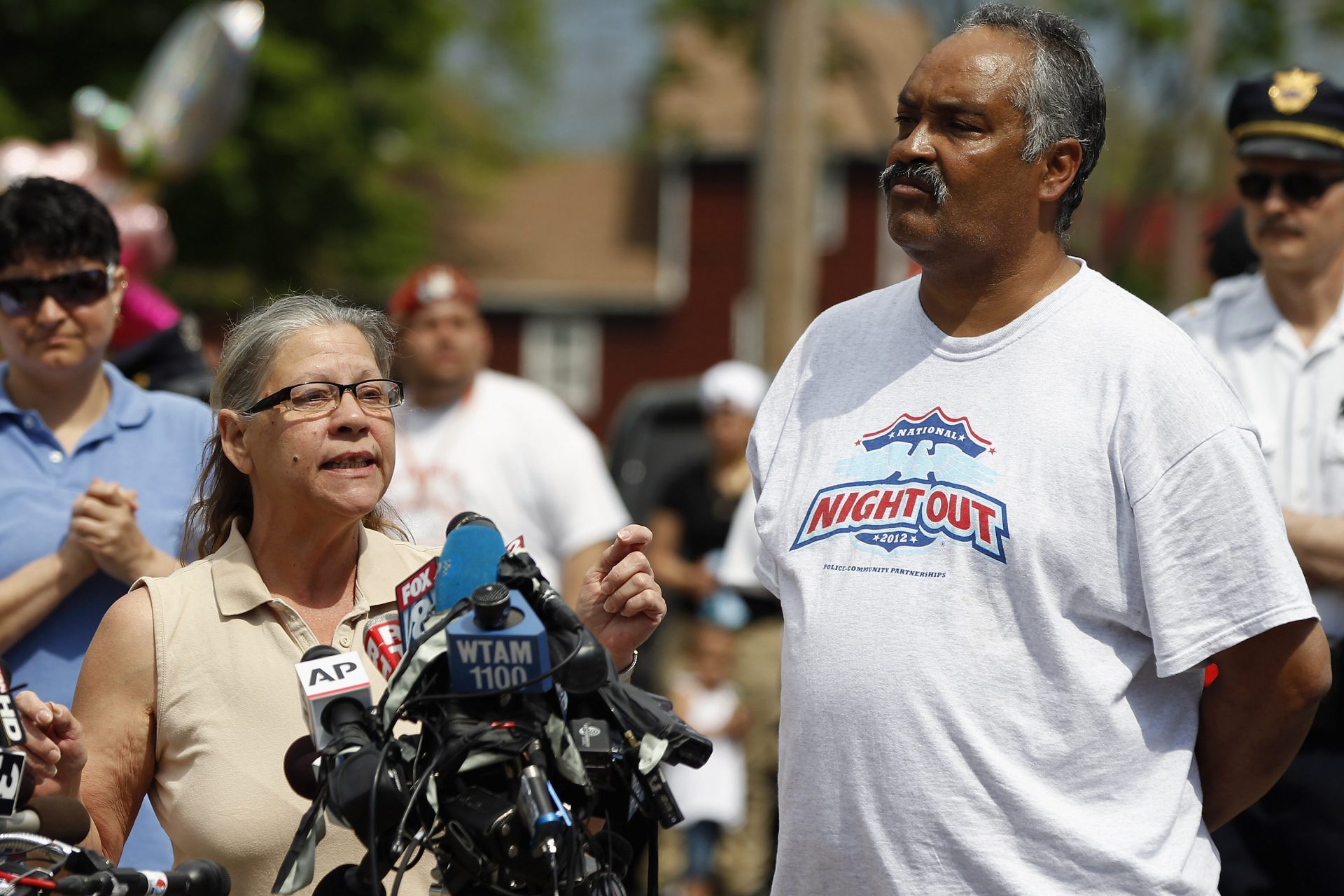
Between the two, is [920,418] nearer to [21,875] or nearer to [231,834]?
[231,834]

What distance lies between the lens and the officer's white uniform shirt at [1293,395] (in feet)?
13.8

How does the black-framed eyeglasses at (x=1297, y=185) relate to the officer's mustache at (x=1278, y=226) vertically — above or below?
above

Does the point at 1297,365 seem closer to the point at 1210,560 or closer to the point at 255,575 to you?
the point at 1210,560

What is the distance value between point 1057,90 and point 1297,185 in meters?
1.71

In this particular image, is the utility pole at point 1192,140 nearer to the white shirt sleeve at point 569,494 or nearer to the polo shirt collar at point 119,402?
the white shirt sleeve at point 569,494

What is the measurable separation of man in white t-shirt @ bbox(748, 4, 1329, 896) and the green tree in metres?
22.1

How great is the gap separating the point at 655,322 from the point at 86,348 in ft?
123

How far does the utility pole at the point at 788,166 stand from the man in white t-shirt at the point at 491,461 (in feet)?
21.7

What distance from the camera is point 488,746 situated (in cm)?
242

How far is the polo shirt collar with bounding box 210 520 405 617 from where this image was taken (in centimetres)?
327

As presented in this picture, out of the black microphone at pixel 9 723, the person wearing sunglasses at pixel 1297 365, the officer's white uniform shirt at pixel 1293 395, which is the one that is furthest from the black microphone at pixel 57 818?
the officer's white uniform shirt at pixel 1293 395

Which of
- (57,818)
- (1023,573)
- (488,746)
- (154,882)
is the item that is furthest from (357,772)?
(1023,573)

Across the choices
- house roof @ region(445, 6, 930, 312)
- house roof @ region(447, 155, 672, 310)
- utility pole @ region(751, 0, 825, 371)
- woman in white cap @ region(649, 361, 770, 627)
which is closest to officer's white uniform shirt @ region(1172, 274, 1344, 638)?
woman in white cap @ region(649, 361, 770, 627)

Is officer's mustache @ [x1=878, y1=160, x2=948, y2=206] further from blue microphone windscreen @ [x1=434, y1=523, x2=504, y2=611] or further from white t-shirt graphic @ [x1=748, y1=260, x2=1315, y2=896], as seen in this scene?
blue microphone windscreen @ [x1=434, y1=523, x2=504, y2=611]
